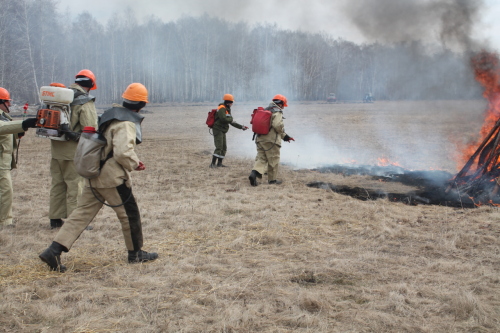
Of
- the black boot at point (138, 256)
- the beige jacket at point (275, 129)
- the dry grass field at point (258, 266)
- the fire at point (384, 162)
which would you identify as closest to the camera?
the dry grass field at point (258, 266)

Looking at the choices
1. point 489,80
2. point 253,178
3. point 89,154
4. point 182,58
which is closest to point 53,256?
point 89,154

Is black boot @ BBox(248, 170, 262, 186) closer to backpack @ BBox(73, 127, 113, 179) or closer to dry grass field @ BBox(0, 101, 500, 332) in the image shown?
dry grass field @ BBox(0, 101, 500, 332)

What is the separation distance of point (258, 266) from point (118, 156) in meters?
1.82

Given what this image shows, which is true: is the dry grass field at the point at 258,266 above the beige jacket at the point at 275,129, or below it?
below

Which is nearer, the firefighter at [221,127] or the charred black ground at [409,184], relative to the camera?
the charred black ground at [409,184]

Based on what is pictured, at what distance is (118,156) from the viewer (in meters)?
3.98

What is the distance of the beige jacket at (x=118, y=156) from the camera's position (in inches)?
157

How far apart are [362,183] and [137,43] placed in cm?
2753

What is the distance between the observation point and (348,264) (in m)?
4.36

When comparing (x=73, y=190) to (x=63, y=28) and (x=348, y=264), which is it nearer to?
(x=348, y=264)

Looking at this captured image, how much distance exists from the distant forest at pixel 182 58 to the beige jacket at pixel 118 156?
13600 millimetres

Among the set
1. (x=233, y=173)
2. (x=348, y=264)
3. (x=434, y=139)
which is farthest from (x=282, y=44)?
(x=348, y=264)

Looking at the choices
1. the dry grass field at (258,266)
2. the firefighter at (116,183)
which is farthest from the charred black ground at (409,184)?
the firefighter at (116,183)

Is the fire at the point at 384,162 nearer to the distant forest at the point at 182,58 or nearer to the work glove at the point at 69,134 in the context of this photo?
the distant forest at the point at 182,58
